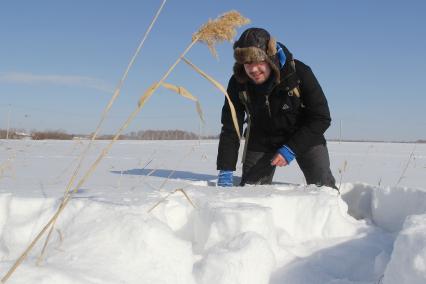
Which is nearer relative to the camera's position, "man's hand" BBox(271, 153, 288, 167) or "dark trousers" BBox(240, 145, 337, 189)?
"man's hand" BBox(271, 153, 288, 167)

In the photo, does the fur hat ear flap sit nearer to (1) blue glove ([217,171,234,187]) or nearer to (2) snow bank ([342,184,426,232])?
(1) blue glove ([217,171,234,187])

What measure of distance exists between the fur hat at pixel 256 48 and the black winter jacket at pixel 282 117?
17 cm

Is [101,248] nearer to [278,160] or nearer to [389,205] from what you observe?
[389,205]

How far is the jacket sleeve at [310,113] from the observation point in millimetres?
2842

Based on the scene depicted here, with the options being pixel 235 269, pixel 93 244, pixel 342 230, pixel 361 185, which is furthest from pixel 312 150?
pixel 93 244

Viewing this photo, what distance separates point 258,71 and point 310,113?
0.53m

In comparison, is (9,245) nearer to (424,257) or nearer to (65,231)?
(65,231)

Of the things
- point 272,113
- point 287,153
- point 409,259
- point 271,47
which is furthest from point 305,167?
point 409,259

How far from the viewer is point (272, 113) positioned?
3.08 metres

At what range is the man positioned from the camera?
8.66 feet

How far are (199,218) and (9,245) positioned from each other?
26.0 inches

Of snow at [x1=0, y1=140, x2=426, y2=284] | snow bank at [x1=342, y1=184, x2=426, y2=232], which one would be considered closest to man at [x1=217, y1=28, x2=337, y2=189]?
snow bank at [x1=342, y1=184, x2=426, y2=232]

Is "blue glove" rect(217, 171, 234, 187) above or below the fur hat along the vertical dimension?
below

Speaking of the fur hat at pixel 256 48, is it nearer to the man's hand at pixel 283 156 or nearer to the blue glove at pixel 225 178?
the man's hand at pixel 283 156
